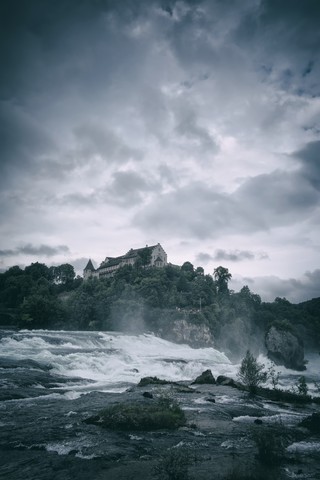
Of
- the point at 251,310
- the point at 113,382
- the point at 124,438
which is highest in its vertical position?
the point at 251,310

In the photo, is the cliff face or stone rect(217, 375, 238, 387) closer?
stone rect(217, 375, 238, 387)

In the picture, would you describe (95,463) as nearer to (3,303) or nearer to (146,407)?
(146,407)

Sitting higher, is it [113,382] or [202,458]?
[202,458]

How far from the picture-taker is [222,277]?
5123 inches

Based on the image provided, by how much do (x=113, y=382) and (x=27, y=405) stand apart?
10.7m

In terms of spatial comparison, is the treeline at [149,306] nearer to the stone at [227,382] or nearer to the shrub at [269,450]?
the stone at [227,382]

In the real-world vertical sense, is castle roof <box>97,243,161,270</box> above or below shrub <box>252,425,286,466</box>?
above

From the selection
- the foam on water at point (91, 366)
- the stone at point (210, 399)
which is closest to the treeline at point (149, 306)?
the foam on water at point (91, 366)

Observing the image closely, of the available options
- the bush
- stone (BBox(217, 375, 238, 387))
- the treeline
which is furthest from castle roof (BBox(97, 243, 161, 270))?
the bush

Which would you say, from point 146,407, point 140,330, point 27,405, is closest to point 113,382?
point 27,405

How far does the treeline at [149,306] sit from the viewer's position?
83438 mm

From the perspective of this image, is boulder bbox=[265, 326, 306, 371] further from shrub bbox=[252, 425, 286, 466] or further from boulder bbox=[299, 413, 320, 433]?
shrub bbox=[252, 425, 286, 466]

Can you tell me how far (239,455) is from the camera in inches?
341

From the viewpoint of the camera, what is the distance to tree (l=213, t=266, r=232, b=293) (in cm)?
12900
